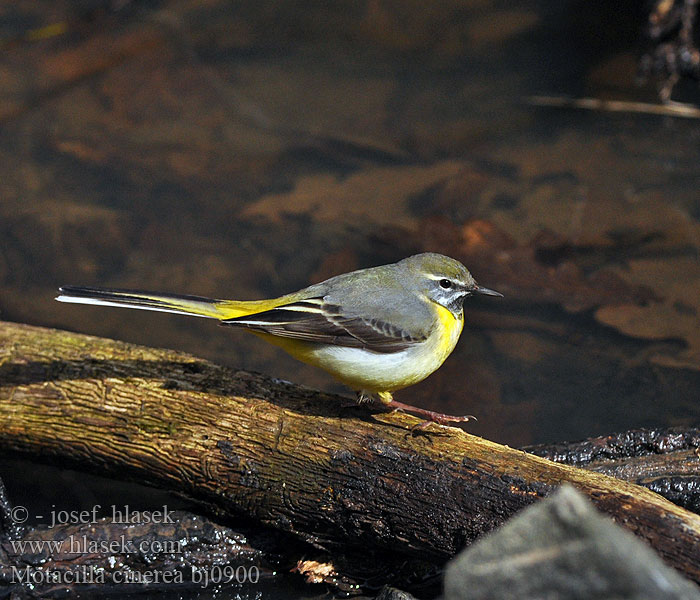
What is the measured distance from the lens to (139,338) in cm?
823

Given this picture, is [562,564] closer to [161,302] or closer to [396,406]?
[396,406]

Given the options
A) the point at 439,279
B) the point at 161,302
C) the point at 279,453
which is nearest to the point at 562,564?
the point at 279,453

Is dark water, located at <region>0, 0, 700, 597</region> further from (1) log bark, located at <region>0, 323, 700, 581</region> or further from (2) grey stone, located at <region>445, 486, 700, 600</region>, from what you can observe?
(2) grey stone, located at <region>445, 486, 700, 600</region>

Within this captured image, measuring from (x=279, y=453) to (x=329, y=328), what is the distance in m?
0.94

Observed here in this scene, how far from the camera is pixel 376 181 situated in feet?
33.1

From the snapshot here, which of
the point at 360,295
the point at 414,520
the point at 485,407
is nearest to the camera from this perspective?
the point at 414,520

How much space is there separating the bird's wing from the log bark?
465 millimetres

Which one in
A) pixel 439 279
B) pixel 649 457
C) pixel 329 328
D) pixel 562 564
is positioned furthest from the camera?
pixel 439 279

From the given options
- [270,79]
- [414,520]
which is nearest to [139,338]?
[414,520]

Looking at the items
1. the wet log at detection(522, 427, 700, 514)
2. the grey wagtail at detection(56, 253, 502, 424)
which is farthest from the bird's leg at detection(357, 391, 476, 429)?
the wet log at detection(522, 427, 700, 514)

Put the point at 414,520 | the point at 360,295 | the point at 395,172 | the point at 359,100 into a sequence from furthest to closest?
1. the point at 359,100
2. the point at 395,172
3. the point at 360,295
4. the point at 414,520

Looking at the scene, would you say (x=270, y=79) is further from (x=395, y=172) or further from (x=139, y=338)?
(x=139, y=338)

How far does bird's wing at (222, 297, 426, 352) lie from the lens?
535cm

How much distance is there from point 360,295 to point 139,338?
351 cm
